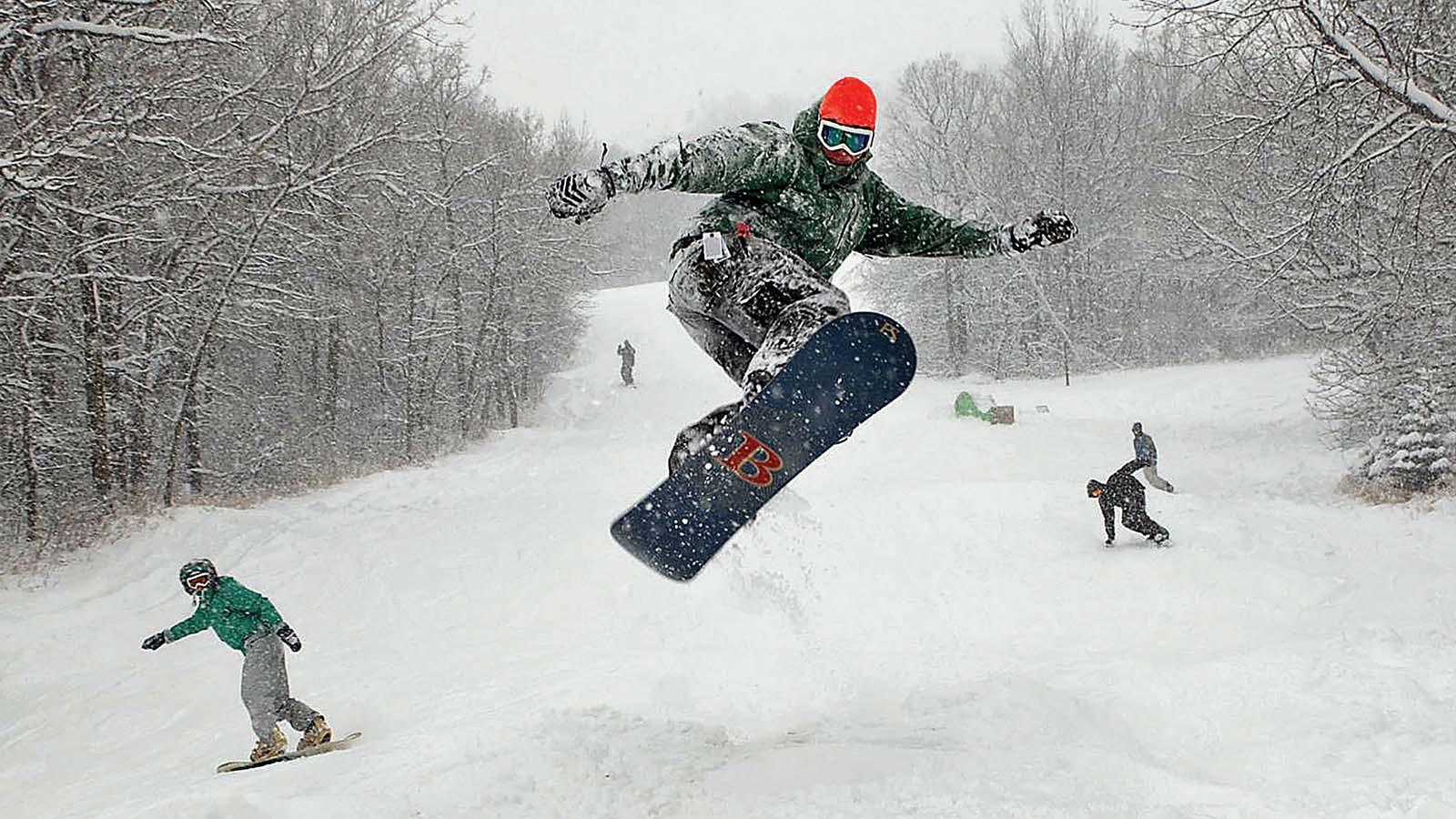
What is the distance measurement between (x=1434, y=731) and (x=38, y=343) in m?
15.4

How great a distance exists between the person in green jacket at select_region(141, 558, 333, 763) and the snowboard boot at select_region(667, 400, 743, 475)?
3605 mm

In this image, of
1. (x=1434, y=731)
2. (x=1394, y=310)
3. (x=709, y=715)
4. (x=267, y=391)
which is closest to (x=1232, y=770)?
(x=1434, y=731)

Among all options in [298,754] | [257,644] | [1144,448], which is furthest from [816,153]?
[1144,448]

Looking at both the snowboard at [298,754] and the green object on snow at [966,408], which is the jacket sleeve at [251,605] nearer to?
the snowboard at [298,754]

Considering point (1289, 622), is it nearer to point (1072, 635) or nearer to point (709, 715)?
point (1072, 635)

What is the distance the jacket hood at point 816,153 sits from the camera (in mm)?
4254

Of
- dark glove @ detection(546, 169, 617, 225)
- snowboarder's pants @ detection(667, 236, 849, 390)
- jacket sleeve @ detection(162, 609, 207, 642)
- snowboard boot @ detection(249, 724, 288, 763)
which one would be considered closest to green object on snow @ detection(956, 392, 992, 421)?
snowboard boot @ detection(249, 724, 288, 763)

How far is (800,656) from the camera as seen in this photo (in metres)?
6.41

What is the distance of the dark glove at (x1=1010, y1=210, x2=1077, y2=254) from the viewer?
4852 millimetres

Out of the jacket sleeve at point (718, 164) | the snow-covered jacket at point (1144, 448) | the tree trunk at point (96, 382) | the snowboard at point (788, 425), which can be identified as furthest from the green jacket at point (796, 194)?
the tree trunk at point (96, 382)

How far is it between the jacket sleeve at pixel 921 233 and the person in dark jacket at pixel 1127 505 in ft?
20.7

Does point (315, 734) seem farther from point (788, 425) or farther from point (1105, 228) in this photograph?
point (1105, 228)

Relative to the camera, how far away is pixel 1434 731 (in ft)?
13.2

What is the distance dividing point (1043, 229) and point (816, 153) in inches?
56.9
